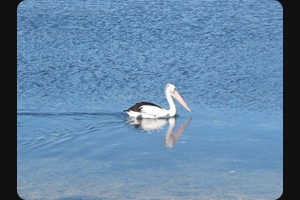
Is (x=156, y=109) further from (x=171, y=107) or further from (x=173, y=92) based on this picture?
(x=173, y=92)

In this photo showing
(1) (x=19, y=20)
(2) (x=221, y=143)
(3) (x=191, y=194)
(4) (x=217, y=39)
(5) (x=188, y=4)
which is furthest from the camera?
(5) (x=188, y=4)

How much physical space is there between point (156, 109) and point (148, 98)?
900 millimetres

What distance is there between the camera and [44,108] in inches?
514

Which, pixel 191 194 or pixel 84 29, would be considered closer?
pixel 191 194

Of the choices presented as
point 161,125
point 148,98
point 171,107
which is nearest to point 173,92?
point 171,107

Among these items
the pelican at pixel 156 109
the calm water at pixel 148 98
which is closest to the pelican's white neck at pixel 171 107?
the pelican at pixel 156 109

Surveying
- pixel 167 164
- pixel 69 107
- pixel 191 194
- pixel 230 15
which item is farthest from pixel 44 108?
pixel 230 15

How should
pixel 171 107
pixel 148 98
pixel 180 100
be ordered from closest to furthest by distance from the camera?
pixel 180 100, pixel 171 107, pixel 148 98

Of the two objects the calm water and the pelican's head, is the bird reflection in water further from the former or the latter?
the pelican's head

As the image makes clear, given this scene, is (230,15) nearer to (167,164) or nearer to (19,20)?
(19,20)

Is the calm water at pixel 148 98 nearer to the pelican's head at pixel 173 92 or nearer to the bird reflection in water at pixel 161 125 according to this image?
the bird reflection in water at pixel 161 125

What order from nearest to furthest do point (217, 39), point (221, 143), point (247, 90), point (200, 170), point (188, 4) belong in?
point (200, 170) → point (221, 143) → point (247, 90) → point (217, 39) → point (188, 4)

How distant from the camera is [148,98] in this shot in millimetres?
14164

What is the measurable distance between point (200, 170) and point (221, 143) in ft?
4.19
